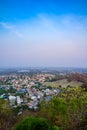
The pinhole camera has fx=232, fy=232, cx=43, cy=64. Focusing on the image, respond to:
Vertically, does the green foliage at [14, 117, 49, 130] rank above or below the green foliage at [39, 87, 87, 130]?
above

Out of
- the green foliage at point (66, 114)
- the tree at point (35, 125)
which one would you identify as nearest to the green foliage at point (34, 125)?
the tree at point (35, 125)

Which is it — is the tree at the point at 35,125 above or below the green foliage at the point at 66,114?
above

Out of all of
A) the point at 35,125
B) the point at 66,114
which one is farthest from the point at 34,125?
the point at 66,114

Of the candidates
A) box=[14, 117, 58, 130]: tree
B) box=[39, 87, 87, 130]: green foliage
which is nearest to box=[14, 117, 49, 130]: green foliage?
box=[14, 117, 58, 130]: tree

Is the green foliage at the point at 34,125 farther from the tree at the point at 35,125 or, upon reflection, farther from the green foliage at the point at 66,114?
the green foliage at the point at 66,114

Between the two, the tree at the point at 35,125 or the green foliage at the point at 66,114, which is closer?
the tree at the point at 35,125

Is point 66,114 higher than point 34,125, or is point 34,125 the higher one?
point 34,125

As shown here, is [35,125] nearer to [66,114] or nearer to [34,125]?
[34,125]

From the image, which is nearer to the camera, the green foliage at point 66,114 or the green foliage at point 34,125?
the green foliage at point 34,125

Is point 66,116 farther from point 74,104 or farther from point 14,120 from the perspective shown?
point 14,120

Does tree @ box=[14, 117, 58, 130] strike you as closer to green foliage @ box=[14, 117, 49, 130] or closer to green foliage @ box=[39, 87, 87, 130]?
green foliage @ box=[14, 117, 49, 130]

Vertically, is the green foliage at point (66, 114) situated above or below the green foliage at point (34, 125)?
below

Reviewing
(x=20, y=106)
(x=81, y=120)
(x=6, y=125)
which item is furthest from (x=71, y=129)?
(x=20, y=106)
